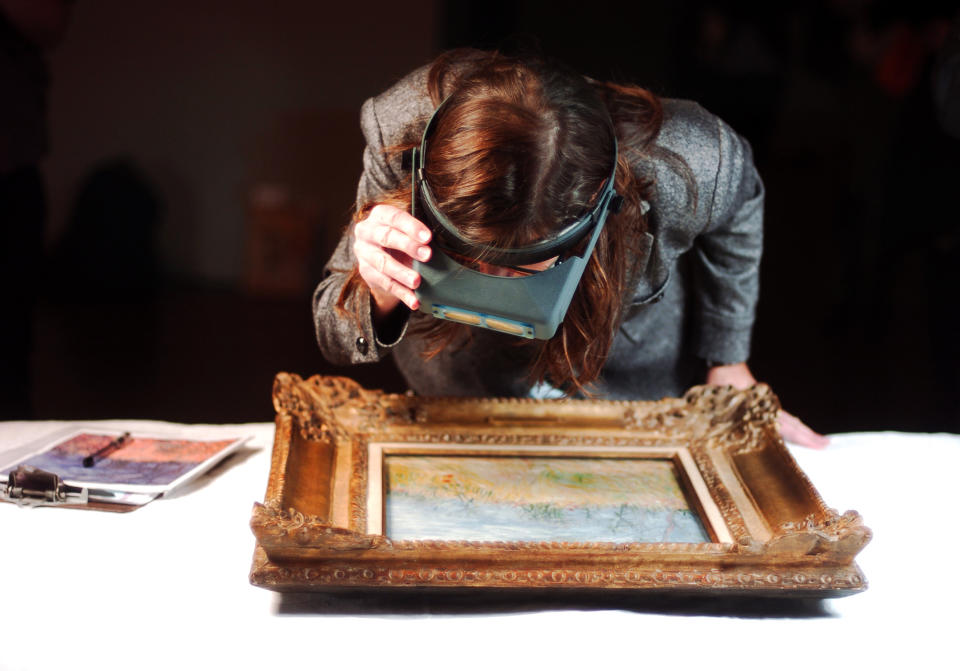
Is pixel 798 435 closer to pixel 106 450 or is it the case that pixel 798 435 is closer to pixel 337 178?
pixel 106 450

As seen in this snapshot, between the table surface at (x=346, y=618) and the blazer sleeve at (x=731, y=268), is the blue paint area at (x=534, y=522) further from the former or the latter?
the blazer sleeve at (x=731, y=268)

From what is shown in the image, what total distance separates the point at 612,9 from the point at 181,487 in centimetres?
177

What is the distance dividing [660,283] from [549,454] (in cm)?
33

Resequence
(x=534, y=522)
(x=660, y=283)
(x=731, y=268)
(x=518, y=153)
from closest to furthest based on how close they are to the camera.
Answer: (x=518, y=153)
(x=534, y=522)
(x=660, y=283)
(x=731, y=268)

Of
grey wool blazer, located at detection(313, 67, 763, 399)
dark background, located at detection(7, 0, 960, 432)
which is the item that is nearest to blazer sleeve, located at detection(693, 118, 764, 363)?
grey wool blazer, located at detection(313, 67, 763, 399)

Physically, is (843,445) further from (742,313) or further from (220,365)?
(220,365)

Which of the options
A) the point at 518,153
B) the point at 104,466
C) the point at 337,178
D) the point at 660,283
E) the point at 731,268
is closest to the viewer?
the point at 518,153

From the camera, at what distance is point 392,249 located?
1012 mm

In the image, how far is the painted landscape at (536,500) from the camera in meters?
1.07

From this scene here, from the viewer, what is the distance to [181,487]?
1.21 meters

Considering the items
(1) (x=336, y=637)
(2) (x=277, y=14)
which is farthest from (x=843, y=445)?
(2) (x=277, y=14)

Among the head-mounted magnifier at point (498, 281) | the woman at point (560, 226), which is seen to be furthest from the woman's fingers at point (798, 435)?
the head-mounted magnifier at point (498, 281)

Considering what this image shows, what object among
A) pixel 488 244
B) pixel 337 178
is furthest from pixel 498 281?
pixel 337 178

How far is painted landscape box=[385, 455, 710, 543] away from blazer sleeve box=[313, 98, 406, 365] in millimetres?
155
